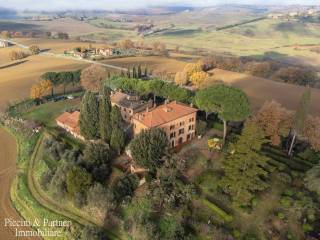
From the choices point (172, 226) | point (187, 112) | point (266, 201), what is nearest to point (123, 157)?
point (187, 112)

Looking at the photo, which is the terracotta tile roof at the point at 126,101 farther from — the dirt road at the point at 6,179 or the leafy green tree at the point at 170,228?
the leafy green tree at the point at 170,228

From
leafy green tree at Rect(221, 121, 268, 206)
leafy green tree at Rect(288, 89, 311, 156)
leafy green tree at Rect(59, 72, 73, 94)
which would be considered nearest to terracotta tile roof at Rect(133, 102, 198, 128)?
leafy green tree at Rect(221, 121, 268, 206)

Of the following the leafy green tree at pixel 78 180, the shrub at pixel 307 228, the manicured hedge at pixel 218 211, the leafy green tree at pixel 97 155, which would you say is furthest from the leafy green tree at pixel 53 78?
the shrub at pixel 307 228

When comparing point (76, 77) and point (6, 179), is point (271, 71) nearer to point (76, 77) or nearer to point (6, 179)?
point (76, 77)

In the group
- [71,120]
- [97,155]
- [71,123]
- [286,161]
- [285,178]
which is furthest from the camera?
[71,120]

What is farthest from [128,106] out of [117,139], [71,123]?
[71,123]
